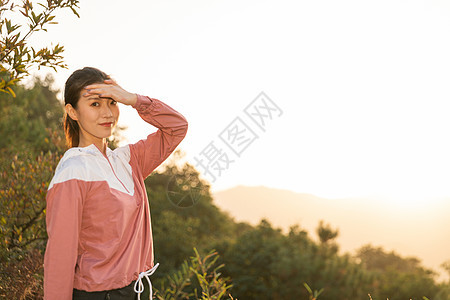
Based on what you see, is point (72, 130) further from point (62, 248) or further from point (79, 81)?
point (62, 248)

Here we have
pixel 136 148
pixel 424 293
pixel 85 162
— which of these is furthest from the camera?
pixel 424 293

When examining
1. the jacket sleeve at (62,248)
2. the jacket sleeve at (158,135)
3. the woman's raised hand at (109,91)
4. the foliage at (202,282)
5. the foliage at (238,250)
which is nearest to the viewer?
the jacket sleeve at (62,248)

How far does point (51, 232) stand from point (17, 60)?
1.16 m

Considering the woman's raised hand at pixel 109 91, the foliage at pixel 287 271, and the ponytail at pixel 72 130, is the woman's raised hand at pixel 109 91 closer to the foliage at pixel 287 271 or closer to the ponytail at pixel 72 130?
the ponytail at pixel 72 130

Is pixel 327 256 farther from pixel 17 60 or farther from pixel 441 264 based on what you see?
pixel 17 60

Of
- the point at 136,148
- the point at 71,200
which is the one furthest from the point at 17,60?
the point at 71,200

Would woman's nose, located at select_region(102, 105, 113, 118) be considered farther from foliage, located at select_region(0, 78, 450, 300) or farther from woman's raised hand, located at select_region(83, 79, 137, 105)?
foliage, located at select_region(0, 78, 450, 300)

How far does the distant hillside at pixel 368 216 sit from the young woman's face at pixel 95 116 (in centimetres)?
3399

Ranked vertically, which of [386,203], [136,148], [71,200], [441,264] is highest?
[386,203]

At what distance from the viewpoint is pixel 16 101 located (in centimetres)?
1396

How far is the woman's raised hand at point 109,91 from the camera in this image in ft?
6.41

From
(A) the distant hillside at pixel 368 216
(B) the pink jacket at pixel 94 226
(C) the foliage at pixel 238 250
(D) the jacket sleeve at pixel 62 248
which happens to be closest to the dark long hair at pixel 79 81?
(B) the pink jacket at pixel 94 226

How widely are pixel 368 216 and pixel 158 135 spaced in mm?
114944

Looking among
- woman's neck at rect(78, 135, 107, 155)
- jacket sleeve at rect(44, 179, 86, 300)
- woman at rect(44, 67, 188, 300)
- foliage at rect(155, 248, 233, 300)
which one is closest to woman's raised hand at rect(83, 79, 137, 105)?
woman at rect(44, 67, 188, 300)
